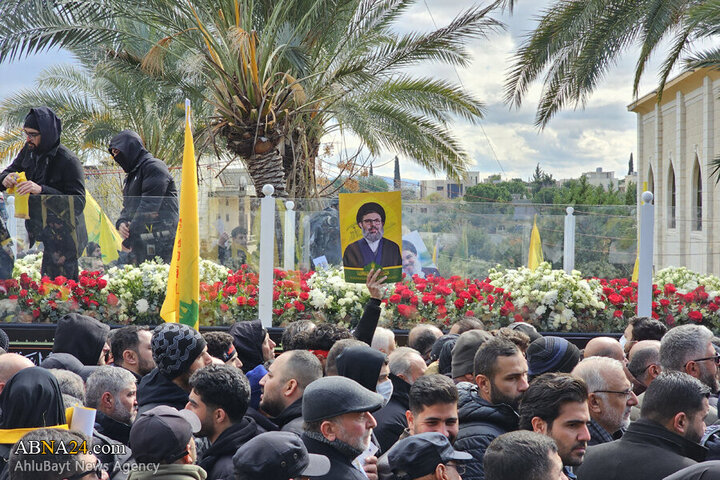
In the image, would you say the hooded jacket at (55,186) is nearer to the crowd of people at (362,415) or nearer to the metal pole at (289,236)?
the metal pole at (289,236)

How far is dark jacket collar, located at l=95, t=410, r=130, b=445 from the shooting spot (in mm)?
Answer: 3998

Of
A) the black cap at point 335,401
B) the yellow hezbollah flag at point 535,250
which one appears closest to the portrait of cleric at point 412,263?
the yellow hezbollah flag at point 535,250

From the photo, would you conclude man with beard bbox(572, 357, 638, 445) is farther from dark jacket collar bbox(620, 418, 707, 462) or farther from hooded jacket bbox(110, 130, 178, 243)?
hooded jacket bbox(110, 130, 178, 243)

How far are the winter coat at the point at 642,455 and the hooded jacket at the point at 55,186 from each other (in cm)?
650

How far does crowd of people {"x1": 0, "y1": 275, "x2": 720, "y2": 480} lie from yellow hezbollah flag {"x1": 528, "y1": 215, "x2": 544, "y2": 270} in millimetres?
4834

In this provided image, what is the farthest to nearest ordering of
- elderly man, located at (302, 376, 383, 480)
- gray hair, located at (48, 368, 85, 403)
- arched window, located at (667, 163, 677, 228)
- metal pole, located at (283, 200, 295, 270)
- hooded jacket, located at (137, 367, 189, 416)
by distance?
arched window, located at (667, 163, 677, 228), metal pole, located at (283, 200, 295, 270), hooded jacket, located at (137, 367, 189, 416), gray hair, located at (48, 368, 85, 403), elderly man, located at (302, 376, 383, 480)

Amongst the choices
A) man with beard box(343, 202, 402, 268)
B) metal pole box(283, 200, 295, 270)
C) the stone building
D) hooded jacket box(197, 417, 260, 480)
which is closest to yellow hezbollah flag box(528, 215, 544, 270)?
man with beard box(343, 202, 402, 268)

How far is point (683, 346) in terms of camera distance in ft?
15.6

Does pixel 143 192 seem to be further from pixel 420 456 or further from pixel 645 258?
pixel 420 456

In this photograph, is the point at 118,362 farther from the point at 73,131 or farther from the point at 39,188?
the point at 73,131

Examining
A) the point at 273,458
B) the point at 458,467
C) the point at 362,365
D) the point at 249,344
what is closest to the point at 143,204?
the point at 249,344

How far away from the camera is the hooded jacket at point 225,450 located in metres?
3.49

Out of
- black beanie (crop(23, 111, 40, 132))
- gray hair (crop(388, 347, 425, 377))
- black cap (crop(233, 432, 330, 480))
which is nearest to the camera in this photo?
black cap (crop(233, 432, 330, 480))

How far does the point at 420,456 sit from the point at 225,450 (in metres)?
1.03
